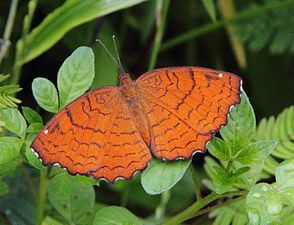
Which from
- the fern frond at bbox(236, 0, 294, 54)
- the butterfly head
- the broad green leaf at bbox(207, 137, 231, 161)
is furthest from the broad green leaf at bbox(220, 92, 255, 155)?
the fern frond at bbox(236, 0, 294, 54)

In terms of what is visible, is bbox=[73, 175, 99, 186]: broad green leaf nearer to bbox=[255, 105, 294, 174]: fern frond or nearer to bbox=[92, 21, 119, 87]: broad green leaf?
bbox=[255, 105, 294, 174]: fern frond

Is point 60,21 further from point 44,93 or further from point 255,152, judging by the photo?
point 255,152

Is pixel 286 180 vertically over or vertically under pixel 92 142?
under

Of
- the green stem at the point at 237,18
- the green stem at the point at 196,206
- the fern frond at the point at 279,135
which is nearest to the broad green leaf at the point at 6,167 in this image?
the green stem at the point at 196,206

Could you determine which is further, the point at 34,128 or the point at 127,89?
the point at 127,89

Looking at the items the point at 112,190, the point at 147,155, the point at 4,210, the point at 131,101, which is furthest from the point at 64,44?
the point at 147,155

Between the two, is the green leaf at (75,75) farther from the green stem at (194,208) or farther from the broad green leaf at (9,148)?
the green stem at (194,208)

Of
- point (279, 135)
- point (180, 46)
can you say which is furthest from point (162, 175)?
point (180, 46)

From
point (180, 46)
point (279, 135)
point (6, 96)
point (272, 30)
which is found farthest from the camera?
point (180, 46)
